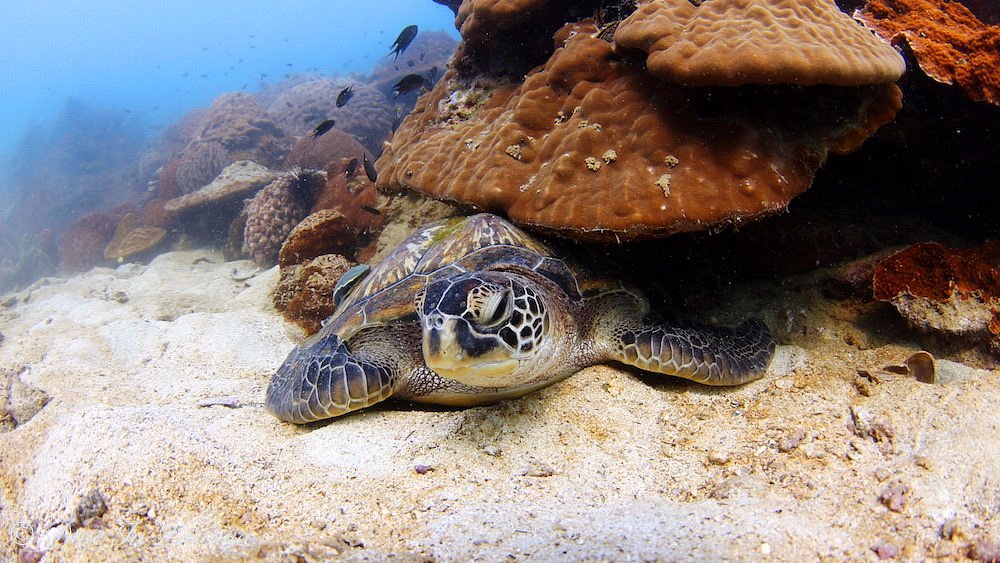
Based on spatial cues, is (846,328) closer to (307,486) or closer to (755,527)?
(755,527)

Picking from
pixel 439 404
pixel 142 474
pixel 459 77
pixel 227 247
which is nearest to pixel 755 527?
pixel 439 404

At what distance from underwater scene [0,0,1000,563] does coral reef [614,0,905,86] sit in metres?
0.02

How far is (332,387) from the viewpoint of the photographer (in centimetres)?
→ 243

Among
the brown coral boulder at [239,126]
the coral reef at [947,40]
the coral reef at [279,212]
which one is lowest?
the brown coral boulder at [239,126]

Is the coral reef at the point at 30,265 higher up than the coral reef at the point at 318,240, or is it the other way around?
the coral reef at the point at 318,240

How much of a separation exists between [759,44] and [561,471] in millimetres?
2092

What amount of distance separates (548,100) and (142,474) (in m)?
3.05

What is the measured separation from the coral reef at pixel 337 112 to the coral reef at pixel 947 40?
415 inches

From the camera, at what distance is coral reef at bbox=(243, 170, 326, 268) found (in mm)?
7539

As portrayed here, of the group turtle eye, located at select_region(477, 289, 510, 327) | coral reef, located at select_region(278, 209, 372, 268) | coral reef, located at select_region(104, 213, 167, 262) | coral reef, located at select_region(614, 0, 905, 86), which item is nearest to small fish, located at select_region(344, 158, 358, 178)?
coral reef, located at select_region(278, 209, 372, 268)

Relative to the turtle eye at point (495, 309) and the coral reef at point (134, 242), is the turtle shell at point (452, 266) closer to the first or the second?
the turtle eye at point (495, 309)

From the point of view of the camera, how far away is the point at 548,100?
128 inches

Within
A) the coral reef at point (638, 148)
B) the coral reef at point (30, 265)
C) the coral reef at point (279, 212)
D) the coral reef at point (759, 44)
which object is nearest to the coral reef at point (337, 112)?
the coral reef at point (279, 212)

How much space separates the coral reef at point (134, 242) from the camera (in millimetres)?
10250
